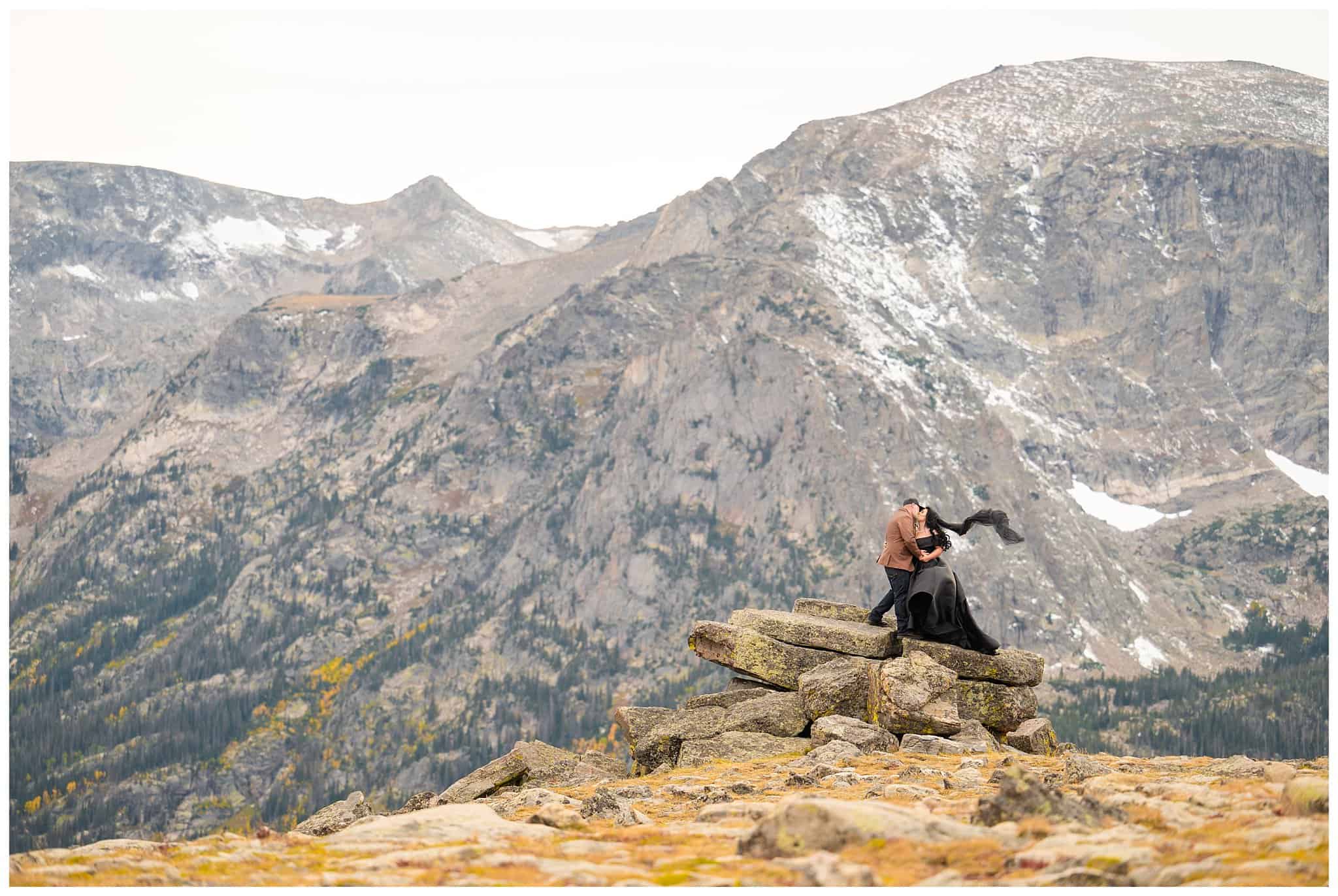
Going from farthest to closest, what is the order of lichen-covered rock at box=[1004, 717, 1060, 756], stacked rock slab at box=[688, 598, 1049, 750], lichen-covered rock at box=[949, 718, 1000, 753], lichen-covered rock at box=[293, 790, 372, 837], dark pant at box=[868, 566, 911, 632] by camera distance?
dark pant at box=[868, 566, 911, 632] → lichen-covered rock at box=[1004, 717, 1060, 756] → stacked rock slab at box=[688, 598, 1049, 750] → lichen-covered rock at box=[949, 718, 1000, 753] → lichen-covered rock at box=[293, 790, 372, 837]

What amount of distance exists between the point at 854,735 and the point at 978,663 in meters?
5.79

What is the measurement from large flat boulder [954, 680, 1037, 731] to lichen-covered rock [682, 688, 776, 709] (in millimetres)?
5697

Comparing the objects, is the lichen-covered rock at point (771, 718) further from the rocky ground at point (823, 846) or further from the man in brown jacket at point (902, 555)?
the rocky ground at point (823, 846)

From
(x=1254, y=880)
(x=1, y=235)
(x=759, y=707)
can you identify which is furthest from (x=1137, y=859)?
(x=1, y=235)

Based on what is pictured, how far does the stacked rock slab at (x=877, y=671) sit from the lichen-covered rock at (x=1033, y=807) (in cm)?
1165

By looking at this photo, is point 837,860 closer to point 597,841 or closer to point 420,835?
point 597,841

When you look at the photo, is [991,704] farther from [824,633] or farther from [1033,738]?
[824,633]

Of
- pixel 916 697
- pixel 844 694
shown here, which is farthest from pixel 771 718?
pixel 916 697

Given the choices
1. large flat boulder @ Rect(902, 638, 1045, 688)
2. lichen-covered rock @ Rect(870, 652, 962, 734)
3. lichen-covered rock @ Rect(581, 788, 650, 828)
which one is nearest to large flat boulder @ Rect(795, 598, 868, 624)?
large flat boulder @ Rect(902, 638, 1045, 688)

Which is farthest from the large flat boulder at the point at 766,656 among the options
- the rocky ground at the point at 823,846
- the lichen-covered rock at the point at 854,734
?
the rocky ground at the point at 823,846

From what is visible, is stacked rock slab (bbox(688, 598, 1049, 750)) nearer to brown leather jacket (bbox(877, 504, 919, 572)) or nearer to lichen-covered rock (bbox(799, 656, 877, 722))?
lichen-covered rock (bbox(799, 656, 877, 722))

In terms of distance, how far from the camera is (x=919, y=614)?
114 feet

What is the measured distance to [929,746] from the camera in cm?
2964

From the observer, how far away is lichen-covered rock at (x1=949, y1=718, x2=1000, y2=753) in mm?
30375
